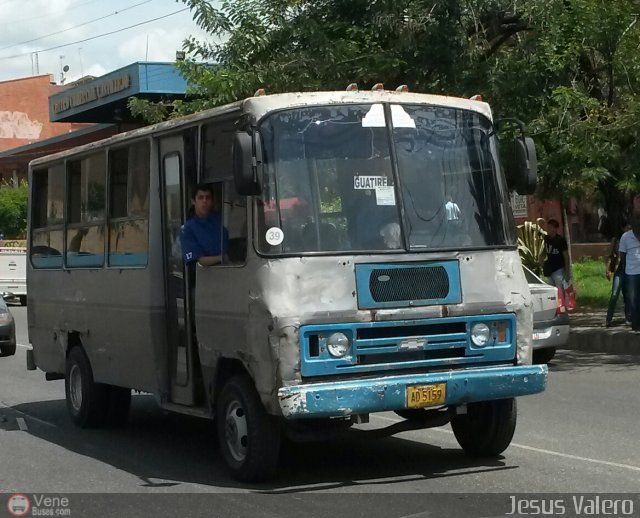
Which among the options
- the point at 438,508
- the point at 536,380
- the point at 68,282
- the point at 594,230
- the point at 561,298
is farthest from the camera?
the point at 594,230

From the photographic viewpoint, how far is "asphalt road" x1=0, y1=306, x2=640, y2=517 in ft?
25.8

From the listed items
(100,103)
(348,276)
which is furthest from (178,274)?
(100,103)

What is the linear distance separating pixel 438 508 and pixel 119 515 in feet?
6.49

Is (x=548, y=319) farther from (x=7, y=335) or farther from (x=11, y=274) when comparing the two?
(x=11, y=274)

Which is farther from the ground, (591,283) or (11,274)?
(11,274)

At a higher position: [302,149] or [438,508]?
[302,149]

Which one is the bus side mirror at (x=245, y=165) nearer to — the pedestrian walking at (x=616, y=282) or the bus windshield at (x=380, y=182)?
the bus windshield at (x=380, y=182)

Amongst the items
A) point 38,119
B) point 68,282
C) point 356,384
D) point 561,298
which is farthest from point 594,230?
point 38,119

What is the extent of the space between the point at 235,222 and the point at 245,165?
67cm

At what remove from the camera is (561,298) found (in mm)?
15539

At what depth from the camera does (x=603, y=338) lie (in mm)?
17656

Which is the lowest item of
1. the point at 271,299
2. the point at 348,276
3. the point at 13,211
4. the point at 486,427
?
the point at 486,427

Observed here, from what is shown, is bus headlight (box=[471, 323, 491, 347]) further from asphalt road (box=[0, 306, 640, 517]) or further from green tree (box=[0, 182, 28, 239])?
green tree (box=[0, 182, 28, 239])

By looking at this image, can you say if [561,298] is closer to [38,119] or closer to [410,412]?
[410,412]
